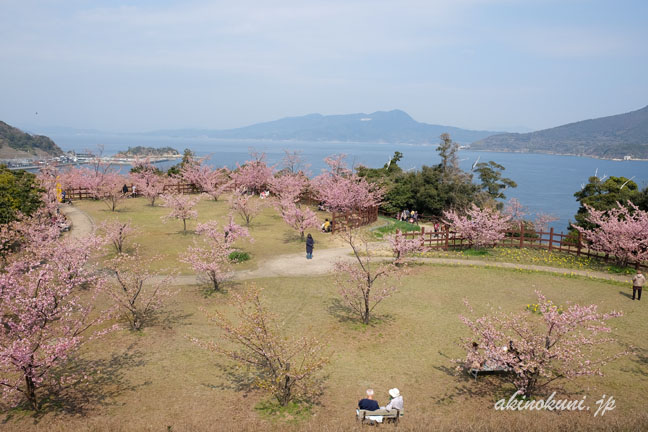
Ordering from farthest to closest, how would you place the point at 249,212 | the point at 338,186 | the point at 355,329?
the point at 338,186 → the point at 249,212 → the point at 355,329

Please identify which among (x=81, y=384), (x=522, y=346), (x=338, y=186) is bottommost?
(x=81, y=384)

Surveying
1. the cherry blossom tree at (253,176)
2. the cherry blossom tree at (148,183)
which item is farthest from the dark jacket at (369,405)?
the cherry blossom tree at (253,176)

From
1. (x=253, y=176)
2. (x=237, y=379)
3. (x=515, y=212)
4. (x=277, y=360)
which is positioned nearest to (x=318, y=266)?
(x=237, y=379)

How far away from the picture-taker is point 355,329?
13875 mm

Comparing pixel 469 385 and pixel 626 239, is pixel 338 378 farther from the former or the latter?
pixel 626 239

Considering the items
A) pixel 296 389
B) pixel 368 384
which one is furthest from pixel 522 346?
pixel 296 389

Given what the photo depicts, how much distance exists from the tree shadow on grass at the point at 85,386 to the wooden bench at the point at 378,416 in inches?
226

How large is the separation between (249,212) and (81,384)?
71.0ft

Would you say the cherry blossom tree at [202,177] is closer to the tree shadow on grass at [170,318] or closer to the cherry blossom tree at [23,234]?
the cherry blossom tree at [23,234]

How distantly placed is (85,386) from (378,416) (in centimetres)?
751

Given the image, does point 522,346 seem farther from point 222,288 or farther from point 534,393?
point 222,288

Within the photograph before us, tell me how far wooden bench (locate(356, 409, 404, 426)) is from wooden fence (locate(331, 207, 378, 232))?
19290 mm

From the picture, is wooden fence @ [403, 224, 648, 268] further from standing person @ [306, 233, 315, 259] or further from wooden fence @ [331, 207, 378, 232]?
standing person @ [306, 233, 315, 259]

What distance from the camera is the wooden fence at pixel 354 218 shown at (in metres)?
28.6
